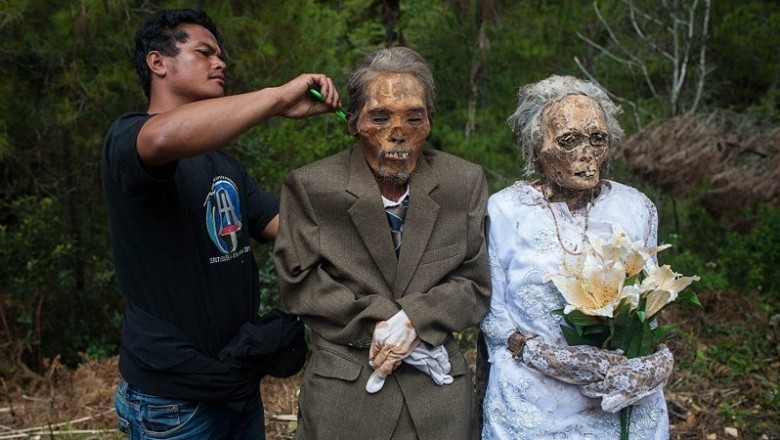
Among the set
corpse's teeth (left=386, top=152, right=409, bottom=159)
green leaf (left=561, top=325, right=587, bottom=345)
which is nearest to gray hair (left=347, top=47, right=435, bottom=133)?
corpse's teeth (left=386, top=152, right=409, bottom=159)

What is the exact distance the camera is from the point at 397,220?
114 inches

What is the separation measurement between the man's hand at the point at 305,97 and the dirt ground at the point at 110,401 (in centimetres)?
253

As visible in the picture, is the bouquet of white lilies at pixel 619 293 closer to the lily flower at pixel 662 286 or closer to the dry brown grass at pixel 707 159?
the lily flower at pixel 662 286

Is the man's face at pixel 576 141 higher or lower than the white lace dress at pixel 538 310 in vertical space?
higher

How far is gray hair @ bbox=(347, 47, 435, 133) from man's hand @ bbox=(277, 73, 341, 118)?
3.1 inches

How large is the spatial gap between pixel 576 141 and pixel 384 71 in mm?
719

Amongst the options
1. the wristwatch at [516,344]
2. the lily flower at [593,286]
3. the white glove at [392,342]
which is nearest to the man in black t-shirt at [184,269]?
the white glove at [392,342]

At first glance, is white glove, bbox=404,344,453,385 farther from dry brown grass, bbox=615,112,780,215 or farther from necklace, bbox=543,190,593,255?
dry brown grass, bbox=615,112,780,215

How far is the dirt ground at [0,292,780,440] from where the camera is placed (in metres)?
4.87

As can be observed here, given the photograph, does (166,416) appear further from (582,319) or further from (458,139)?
(458,139)

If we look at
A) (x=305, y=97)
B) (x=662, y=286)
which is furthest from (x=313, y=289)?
(x=662, y=286)

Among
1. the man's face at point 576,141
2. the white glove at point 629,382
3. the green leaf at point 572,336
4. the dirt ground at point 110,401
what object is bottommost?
the dirt ground at point 110,401

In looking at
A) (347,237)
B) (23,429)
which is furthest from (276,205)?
(23,429)

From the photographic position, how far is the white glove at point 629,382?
2.71 metres
